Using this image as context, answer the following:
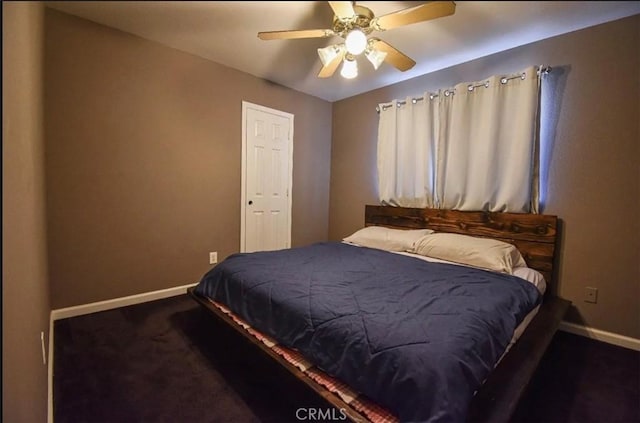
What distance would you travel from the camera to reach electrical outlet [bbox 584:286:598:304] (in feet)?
6.88

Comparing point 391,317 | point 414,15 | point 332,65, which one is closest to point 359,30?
point 414,15

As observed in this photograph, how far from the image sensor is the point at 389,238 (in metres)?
2.78

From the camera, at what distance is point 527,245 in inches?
90.7

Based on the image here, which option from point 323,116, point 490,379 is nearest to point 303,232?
point 323,116

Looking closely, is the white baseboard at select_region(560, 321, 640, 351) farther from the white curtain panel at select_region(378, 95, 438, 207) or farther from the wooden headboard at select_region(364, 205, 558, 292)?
the white curtain panel at select_region(378, 95, 438, 207)

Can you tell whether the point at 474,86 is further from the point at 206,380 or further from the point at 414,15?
the point at 206,380

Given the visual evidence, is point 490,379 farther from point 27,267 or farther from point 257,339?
point 27,267

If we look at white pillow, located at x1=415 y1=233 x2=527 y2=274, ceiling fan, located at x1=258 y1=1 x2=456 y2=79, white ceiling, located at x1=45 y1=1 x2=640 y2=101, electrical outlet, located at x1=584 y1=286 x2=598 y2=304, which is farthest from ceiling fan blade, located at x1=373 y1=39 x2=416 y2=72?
electrical outlet, located at x1=584 y1=286 x2=598 y2=304

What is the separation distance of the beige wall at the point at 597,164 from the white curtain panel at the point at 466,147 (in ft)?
0.59

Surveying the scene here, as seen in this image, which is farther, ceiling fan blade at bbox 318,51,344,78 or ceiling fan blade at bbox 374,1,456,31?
ceiling fan blade at bbox 318,51,344,78

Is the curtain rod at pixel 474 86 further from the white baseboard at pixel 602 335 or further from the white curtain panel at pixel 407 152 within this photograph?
the white baseboard at pixel 602 335

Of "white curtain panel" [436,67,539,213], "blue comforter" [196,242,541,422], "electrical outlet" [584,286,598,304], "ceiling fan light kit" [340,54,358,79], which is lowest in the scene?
"electrical outlet" [584,286,598,304]

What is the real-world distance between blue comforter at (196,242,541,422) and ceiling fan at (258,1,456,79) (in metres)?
1.05

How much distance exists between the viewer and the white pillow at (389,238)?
2.66m
